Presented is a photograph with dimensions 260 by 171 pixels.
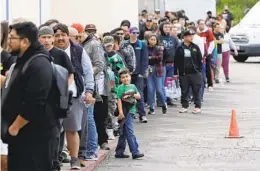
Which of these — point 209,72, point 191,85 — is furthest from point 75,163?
point 209,72

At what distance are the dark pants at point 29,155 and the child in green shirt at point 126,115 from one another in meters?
5.24

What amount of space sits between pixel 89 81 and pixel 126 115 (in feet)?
4.60

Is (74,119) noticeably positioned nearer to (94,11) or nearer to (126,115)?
(126,115)

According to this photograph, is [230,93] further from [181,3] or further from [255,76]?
[181,3]

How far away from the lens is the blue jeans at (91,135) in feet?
44.3

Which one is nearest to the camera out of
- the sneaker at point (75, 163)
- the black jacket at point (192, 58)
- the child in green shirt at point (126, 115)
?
the sneaker at point (75, 163)

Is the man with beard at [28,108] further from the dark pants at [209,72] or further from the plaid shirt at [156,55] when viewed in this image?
the dark pants at [209,72]

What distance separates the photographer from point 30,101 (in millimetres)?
8352

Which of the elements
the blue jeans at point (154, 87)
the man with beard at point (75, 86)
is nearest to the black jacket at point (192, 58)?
the blue jeans at point (154, 87)

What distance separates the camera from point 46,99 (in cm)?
847

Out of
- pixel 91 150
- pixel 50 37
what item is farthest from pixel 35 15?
pixel 50 37

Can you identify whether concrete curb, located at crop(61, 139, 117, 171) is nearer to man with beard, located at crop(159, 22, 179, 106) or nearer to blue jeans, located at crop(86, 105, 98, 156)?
blue jeans, located at crop(86, 105, 98, 156)

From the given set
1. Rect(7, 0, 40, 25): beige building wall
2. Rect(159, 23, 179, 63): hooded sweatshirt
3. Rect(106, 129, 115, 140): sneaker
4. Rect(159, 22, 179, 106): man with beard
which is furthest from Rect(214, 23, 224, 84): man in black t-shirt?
Rect(7, 0, 40, 25): beige building wall

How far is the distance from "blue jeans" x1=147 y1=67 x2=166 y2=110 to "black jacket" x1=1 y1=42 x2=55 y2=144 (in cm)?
1179
